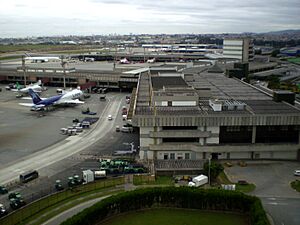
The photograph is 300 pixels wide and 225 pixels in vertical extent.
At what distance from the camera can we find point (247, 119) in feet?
165

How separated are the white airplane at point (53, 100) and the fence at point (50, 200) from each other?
4419 cm

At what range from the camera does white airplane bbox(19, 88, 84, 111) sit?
81.5 metres

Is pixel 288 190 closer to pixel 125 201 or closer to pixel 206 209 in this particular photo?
pixel 206 209

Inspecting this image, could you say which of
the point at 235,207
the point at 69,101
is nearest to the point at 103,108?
the point at 69,101

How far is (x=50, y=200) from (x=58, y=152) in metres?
17.2

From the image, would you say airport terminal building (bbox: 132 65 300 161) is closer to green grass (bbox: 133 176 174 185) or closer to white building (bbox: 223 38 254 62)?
green grass (bbox: 133 176 174 185)

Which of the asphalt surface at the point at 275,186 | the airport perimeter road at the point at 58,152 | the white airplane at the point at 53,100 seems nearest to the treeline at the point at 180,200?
the asphalt surface at the point at 275,186

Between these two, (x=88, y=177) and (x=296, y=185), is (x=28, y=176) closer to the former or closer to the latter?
(x=88, y=177)

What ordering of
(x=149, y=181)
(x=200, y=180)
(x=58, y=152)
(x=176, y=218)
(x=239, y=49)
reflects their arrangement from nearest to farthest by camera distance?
1. (x=176, y=218)
2. (x=200, y=180)
3. (x=149, y=181)
4. (x=58, y=152)
5. (x=239, y=49)

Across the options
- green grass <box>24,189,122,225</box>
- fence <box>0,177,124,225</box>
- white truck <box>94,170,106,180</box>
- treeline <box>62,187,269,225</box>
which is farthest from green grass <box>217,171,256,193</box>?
white truck <box>94,170,106,180</box>

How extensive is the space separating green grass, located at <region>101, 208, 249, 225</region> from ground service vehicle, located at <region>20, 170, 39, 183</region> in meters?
15.1

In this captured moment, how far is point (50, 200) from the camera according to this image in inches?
1496

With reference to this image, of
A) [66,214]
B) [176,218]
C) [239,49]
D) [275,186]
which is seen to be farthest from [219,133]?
[239,49]

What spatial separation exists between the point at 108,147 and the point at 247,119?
21948 millimetres
